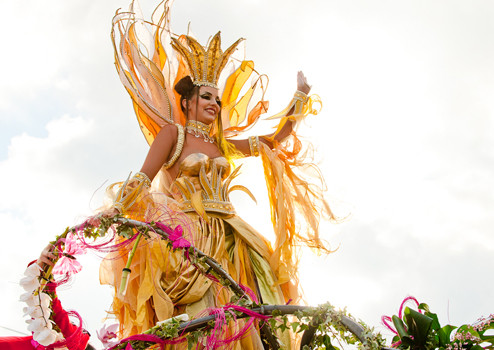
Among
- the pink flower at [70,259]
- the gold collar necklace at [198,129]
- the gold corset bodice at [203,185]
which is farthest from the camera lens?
the gold collar necklace at [198,129]

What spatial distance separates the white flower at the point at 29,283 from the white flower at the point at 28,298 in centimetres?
2

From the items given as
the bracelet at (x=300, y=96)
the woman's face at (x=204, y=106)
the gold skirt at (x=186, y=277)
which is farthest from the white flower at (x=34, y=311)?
the bracelet at (x=300, y=96)

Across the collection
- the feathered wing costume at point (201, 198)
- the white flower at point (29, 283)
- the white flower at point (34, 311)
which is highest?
the feathered wing costume at point (201, 198)

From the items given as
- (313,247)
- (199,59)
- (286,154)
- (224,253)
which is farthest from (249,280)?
(199,59)

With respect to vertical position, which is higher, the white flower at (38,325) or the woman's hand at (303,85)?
the woman's hand at (303,85)

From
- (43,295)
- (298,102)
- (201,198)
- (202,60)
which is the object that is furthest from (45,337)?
(298,102)

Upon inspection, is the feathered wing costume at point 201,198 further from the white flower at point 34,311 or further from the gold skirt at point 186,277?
the white flower at point 34,311

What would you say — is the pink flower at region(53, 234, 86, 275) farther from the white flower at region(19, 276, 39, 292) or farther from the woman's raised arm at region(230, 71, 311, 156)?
the woman's raised arm at region(230, 71, 311, 156)

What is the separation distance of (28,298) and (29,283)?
0.07m

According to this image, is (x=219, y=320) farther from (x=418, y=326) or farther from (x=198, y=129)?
(x=198, y=129)

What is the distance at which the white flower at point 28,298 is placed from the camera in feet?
10.5

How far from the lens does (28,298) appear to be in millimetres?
3193

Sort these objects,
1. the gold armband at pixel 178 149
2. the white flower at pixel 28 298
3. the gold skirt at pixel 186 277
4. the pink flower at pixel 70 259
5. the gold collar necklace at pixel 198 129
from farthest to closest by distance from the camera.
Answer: the gold collar necklace at pixel 198 129, the gold armband at pixel 178 149, the gold skirt at pixel 186 277, the pink flower at pixel 70 259, the white flower at pixel 28 298

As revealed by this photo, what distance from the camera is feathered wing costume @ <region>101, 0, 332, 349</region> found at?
407 cm
